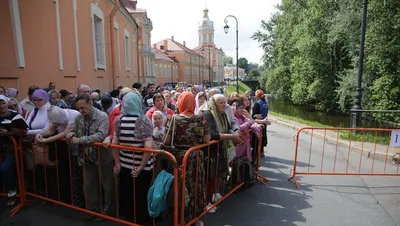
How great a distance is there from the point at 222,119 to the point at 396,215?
292 cm

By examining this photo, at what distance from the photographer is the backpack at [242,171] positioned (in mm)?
4668

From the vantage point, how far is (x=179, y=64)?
226 feet

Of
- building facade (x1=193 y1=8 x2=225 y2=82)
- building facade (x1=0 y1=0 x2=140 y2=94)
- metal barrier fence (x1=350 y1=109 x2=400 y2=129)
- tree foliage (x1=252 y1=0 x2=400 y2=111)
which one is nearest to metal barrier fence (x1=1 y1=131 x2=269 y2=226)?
building facade (x1=0 y1=0 x2=140 y2=94)

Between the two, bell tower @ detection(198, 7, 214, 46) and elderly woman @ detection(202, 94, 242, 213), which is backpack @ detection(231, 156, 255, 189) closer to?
elderly woman @ detection(202, 94, 242, 213)

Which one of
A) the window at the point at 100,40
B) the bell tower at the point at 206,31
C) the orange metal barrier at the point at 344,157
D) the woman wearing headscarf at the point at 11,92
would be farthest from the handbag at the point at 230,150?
the bell tower at the point at 206,31

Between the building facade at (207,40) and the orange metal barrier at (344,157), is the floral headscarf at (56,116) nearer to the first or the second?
the orange metal barrier at (344,157)

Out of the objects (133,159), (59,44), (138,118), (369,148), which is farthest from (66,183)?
(369,148)

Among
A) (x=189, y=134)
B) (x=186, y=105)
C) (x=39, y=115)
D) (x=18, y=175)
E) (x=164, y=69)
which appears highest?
(x=164, y=69)

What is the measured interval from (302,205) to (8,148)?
4.66 meters

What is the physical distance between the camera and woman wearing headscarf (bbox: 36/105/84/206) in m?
3.79

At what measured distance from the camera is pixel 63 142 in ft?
12.7

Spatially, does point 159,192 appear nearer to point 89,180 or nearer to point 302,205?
point 89,180

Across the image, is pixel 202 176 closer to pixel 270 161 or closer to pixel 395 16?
pixel 270 161

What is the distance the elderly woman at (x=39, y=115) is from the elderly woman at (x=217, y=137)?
2384 millimetres
